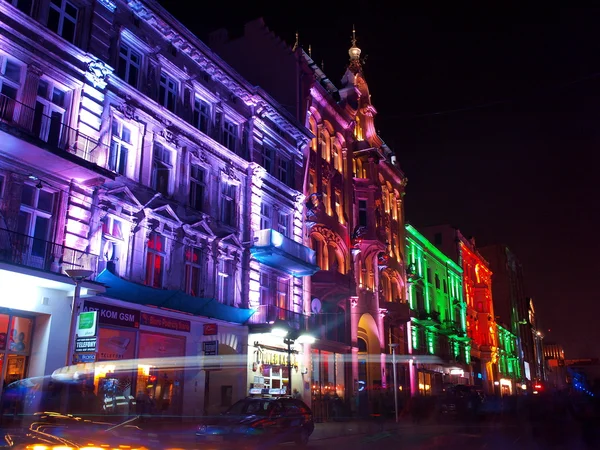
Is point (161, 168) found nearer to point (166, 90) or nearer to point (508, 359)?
point (166, 90)

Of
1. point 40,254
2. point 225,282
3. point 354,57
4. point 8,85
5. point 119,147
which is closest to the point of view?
point 40,254

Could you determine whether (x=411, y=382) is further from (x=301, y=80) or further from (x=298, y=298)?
(x=301, y=80)

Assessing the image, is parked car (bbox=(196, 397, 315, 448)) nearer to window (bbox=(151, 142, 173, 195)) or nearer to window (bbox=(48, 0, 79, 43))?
window (bbox=(151, 142, 173, 195))

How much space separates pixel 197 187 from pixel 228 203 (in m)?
2.30

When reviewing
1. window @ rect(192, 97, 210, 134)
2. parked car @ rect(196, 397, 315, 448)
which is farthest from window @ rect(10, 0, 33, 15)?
parked car @ rect(196, 397, 315, 448)

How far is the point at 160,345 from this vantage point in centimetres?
2247

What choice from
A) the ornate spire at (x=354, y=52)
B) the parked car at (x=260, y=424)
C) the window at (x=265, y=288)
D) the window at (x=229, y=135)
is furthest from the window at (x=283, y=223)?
the ornate spire at (x=354, y=52)

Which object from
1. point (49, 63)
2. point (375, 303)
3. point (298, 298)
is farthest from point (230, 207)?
point (375, 303)

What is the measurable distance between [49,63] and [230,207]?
36.4ft

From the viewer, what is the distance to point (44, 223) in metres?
18.1

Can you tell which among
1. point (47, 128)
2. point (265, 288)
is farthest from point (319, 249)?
point (47, 128)

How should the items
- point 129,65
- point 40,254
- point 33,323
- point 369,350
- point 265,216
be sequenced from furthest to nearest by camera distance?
point 369,350 < point 265,216 < point 129,65 < point 33,323 < point 40,254

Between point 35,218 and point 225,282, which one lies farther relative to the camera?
point 225,282

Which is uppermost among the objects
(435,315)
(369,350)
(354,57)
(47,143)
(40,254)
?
(354,57)
